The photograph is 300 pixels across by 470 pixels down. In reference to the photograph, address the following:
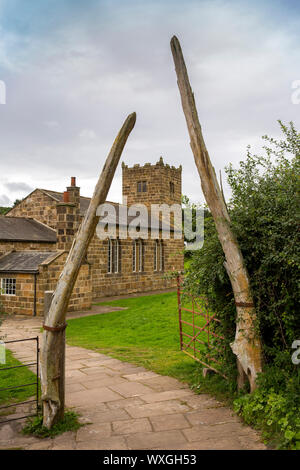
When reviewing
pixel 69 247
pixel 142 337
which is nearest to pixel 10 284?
pixel 69 247

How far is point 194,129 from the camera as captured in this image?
19.9 ft

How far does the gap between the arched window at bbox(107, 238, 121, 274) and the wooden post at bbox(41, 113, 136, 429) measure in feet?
61.8

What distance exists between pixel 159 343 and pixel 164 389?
3645 mm

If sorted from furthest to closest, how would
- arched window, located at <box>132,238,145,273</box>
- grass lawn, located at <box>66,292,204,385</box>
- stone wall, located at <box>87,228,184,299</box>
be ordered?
1. arched window, located at <box>132,238,145,273</box>
2. stone wall, located at <box>87,228,184,299</box>
3. grass lawn, located at <box>66,292,204,385</box>

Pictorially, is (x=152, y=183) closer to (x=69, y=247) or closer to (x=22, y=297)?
(x=69, y=247)

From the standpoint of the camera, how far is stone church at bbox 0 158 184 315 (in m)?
17.4

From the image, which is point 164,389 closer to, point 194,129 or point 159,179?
point 194,129

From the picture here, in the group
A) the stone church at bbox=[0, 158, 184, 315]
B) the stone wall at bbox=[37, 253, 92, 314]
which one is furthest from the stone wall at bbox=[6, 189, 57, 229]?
the stone wall at bbox=[37, 253, 92, 314]

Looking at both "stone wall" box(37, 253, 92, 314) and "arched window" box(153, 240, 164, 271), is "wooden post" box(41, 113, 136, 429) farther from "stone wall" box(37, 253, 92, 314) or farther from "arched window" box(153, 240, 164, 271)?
"arched window" box(153, 240, 164, 271)

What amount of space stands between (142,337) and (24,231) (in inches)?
538

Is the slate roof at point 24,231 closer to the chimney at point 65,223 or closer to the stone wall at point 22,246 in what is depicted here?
the stone wall at point 22,246

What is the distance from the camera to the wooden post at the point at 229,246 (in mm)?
5867

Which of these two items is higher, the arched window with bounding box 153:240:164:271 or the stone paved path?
the arched window with bounding box 153:240:164:271

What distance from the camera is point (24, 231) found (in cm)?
2294
